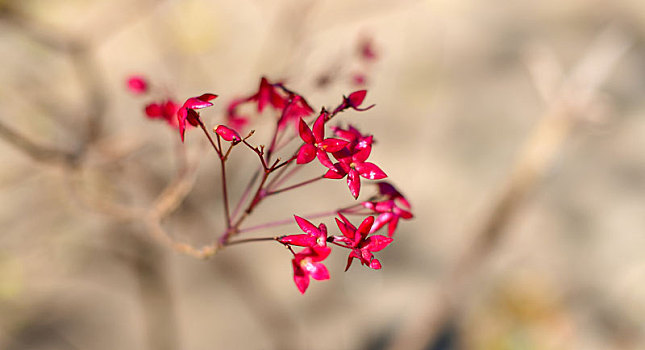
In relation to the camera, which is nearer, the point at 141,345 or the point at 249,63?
the point at 141,345

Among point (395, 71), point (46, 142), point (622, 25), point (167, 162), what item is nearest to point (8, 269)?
point (46, 142)

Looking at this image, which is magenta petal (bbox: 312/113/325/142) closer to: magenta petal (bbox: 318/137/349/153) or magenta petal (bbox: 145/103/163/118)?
magenta petal (bbox: 318/137/349/153)

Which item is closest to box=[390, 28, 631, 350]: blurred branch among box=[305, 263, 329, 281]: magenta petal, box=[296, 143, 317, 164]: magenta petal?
box=[305, 263, 329, 281]: magenta petal

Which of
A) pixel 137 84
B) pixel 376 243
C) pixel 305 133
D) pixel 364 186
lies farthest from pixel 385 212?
pixel 364 186

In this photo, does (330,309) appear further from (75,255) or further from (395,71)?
(395,71)

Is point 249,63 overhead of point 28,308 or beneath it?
overhead

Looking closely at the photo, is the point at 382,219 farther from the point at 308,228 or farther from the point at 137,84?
the point at 137,84
